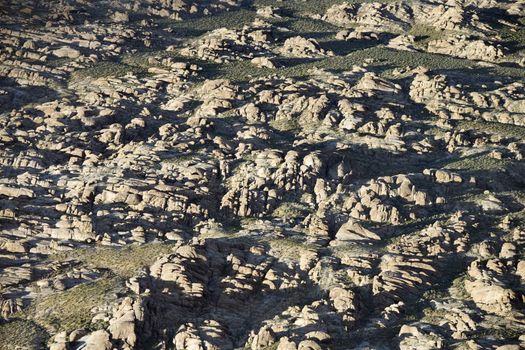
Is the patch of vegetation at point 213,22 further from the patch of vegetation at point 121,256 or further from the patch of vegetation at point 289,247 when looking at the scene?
the patch of vegetation at point 289,247

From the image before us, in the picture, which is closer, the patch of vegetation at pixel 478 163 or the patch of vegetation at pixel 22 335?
the patch of vegetation at pixel 22 335

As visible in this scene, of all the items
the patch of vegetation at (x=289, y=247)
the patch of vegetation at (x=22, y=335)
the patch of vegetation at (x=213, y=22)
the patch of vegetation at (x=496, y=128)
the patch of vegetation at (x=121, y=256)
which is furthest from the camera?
the patch of vegetation at (x=213, y=22)

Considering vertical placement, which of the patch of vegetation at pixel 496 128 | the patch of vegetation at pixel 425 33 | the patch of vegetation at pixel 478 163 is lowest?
the patch of vegetation at pixel 478 163

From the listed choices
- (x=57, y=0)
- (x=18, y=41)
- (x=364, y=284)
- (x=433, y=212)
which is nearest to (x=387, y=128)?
(x=433, y=212)

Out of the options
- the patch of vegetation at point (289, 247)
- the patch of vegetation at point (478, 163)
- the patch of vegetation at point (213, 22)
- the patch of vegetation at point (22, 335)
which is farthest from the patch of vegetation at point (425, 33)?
the patch of vegetation at point (22, 335)

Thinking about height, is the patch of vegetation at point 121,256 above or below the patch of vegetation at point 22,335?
above

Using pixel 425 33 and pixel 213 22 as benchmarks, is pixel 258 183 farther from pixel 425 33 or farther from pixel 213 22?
pixel 425 33

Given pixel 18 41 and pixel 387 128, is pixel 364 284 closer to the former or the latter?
pixel 387 128

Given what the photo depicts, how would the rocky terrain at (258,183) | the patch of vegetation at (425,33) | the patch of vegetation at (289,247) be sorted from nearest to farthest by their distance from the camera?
the rocky terrain at (258,183) < the patch of vegetation at (289,247) < the patch of vegetation at (425,33)
